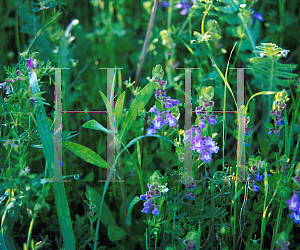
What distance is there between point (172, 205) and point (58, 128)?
0.55 meters

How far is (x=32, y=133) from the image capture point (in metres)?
1.33

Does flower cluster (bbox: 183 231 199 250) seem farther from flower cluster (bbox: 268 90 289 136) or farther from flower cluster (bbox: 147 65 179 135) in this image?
flower cluster (bbox: 268 90 289 136)

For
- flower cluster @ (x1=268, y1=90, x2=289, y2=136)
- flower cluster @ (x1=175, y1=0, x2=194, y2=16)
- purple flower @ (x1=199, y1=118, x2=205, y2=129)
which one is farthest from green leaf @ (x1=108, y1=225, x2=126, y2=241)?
flower cluster @ (x1=175, y1=0, x2=194, y2=16)

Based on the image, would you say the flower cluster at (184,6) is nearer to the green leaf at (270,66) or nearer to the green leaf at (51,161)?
the green leaf at (270,66)

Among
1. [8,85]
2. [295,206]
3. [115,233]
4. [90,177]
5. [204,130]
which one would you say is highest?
[8,85]

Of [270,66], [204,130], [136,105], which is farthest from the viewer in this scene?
[270,66]

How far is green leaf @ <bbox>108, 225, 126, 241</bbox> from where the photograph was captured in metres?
1.39

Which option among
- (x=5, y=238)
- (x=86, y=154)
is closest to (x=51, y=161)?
(x=86, y=154)

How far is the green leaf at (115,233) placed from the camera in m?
1.39

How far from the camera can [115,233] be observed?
141cm

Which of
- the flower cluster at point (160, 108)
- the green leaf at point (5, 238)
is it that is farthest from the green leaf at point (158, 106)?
the green leaf at point (5, 238)

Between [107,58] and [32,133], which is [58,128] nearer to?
[32,133]

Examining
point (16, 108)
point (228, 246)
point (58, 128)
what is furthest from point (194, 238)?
point (16, 108)

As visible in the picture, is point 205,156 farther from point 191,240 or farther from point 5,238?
point 5,238
